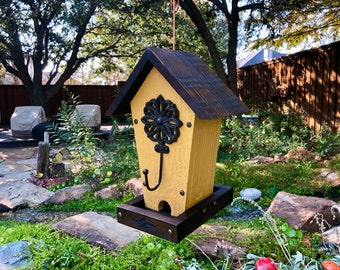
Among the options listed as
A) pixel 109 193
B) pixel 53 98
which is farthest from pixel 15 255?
pixel 53 98

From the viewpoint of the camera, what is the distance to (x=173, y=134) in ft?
3.93

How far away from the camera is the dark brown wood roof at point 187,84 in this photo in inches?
43.9

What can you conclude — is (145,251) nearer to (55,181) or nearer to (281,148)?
A: (55,181)

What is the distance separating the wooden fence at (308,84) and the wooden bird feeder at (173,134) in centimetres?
547

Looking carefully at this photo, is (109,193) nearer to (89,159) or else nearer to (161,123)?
(89,159)

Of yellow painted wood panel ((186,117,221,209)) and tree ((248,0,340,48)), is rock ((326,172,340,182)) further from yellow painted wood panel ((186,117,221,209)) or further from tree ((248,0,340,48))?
tree ((248,0,340,48))

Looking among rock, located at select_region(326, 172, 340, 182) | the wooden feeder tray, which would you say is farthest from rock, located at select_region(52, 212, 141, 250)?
rock, located at select_region(326, 172, 340, 182)

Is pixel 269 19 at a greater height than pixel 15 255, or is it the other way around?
pixel 269 19

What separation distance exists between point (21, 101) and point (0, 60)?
3.75 m

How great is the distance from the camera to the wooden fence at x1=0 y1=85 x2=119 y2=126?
12.8 metres

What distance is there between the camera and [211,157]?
1.38m

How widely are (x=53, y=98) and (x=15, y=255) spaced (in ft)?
40.5

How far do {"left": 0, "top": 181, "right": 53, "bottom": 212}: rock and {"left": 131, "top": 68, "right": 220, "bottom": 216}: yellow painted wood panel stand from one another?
2.91 meters

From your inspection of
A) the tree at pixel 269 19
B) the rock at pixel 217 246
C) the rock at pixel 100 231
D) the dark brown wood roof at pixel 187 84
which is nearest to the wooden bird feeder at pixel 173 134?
the dark brown wood roof at pixel 187 84
